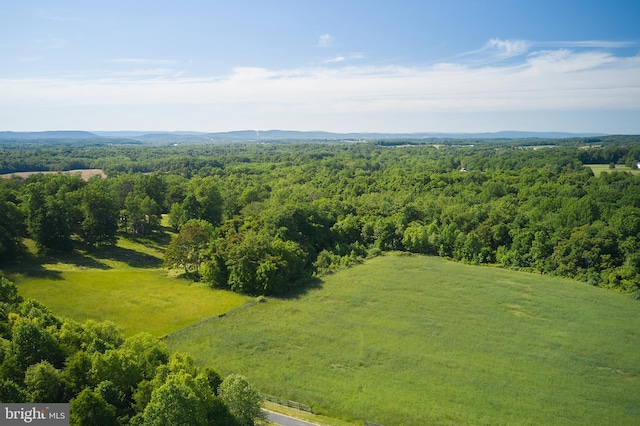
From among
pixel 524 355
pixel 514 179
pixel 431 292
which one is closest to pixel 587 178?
pixel 514 179

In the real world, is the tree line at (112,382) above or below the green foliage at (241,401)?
above

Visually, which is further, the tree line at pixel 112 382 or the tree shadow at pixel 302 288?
the tree shadow at pixel 302 288

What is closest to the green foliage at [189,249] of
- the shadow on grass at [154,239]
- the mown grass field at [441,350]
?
the shadow on grass at [154,239]

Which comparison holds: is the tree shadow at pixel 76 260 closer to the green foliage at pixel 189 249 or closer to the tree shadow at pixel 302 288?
the green foliage at pixel 189 249

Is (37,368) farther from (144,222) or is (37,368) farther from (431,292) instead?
(144,222)

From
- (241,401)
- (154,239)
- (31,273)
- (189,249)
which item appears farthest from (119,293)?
(241,401)

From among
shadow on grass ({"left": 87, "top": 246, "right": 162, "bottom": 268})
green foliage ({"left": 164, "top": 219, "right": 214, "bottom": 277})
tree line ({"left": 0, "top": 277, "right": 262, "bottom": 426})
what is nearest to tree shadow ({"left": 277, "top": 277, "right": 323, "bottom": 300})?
green foliage ({"left": 164, "top": 219, "right": 214, "bottom": 277})

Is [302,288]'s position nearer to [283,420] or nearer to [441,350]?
[441,350]
